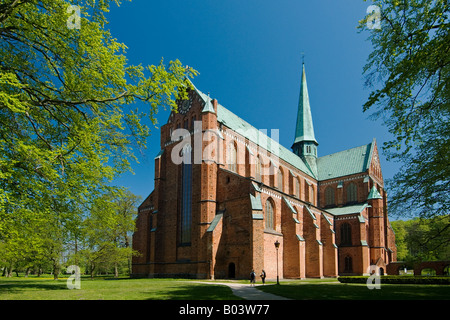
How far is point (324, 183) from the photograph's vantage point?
53.1 metres

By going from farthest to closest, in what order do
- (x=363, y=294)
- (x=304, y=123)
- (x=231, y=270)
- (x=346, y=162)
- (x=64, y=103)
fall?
(x=304, y=123), (x=346, y=162), (x=231, y=270), (x=363, y=294), (x=64, y=103)

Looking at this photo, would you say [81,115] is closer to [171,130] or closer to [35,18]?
[35,18]

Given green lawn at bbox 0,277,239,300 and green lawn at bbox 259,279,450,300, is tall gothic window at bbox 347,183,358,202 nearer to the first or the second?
green lawn at bbox 259,279,450,300

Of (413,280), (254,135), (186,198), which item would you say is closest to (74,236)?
(186,198)

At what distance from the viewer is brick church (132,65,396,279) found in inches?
1163

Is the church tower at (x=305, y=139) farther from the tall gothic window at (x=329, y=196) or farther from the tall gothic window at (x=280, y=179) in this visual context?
the tall gothic window at (x=280, y=179)

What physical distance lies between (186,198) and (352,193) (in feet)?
91.8

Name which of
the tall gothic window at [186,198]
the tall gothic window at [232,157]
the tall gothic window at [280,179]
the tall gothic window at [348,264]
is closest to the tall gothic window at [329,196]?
the tall gothic window at [348,264]

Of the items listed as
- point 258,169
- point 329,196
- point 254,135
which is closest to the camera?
point 258,169

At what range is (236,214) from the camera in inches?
1186

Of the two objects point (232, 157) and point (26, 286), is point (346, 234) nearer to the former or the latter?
point (232, 157)
